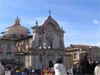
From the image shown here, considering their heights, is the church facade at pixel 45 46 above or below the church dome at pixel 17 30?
below

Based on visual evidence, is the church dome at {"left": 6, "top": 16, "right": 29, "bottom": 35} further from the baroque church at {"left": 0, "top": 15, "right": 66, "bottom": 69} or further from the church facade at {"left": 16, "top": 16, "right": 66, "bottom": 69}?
the church facade at {"left": 16, "top": 16, "right": 66, "bottom": 69}

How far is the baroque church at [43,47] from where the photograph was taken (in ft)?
177

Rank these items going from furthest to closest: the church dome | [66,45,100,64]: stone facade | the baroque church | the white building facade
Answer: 1. the church dome
2. [66,45,100,64]: stone facade
3. the baroque church
4. the white building facade

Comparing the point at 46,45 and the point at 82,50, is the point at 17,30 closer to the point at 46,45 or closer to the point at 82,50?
the point at 46,45

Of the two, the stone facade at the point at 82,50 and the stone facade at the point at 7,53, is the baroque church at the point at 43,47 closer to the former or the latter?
the stone facade at the point at 7,53

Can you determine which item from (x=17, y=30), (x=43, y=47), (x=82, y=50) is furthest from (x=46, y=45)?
(x=17, y=30)

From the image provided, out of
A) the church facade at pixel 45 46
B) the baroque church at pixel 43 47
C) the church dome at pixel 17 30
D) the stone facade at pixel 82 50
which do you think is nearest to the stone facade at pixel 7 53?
the baroque church at pixel 43 47

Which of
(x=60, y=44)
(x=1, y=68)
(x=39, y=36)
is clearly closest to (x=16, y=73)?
(x=1, y=68)

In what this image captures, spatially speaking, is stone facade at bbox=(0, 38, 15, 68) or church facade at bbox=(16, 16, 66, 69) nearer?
stone facade at bbox=(0, 38, 15, 68)

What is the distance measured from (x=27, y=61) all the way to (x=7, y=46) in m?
7.63

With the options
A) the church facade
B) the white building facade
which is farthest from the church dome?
the white building facade

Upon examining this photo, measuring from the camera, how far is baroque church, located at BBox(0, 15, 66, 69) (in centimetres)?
5392

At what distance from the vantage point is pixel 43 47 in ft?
183

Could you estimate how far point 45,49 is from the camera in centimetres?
5569
